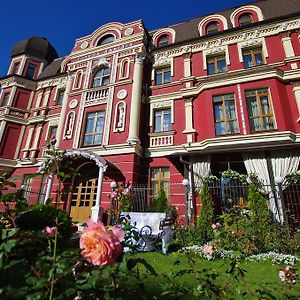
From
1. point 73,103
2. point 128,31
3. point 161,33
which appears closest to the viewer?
point 73,103

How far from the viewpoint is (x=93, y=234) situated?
3.72 ft

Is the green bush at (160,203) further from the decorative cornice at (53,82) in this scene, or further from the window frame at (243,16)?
the decorative cornice at (53,82)

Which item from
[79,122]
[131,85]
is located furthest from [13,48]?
[131,85]

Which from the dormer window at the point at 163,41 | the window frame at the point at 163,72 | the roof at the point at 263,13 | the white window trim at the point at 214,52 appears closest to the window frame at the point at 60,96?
the window frame at the point at 163,72

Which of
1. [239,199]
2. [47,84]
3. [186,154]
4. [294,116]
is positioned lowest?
[239,199]

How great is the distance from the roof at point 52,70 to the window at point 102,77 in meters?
4.66

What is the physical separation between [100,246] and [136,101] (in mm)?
11919

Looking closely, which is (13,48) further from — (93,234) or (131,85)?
(93,234)

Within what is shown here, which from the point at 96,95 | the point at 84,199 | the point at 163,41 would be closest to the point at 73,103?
the point at 96,95

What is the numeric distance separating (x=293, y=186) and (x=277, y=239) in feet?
10.5

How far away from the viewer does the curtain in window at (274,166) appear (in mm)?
8586

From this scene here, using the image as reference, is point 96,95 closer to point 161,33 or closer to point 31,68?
point 161,33

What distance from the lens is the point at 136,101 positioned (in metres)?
12.5

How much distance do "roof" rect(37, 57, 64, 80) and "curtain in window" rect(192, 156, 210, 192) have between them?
45.0 ft
